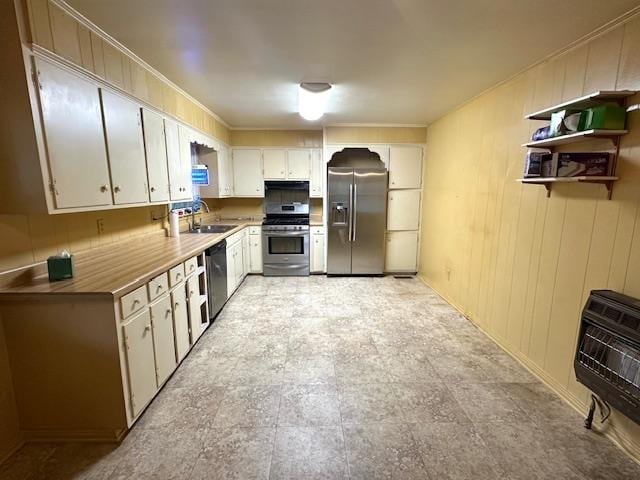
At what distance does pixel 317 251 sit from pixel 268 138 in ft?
6.86

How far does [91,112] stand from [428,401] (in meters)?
2.94

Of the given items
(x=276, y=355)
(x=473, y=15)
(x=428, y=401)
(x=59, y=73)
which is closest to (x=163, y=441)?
(x=276, y=355)

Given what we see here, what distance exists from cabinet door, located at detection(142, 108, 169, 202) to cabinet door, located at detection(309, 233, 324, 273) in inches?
104

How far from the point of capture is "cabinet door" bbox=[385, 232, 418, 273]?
5094mm

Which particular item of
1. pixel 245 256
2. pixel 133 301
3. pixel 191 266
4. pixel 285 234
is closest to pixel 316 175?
pixel 285 234

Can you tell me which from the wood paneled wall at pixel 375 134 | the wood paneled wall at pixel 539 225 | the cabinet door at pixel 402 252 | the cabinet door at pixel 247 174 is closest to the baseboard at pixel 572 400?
the wood paneled wall at pixel 539 225

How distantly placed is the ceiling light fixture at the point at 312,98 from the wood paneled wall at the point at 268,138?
908 millimetres

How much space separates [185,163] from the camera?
326 cm

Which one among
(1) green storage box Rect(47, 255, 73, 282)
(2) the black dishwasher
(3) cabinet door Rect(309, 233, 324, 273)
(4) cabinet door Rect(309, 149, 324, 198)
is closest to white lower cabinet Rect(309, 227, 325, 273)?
(3) cabinet door Rect(309, 233, 324, 273)

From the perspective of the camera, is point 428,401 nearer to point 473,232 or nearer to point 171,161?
point 473,232

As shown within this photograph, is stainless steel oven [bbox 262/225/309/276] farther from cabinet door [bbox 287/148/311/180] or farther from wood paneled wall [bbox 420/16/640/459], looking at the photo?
wood paneled wall [bbox 420/16/640/459]

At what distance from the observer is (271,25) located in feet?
6.16

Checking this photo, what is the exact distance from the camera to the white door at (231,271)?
3.88 m

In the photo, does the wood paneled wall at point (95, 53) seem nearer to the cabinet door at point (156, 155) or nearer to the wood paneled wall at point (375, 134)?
the cabinet door at point (156, 155)
